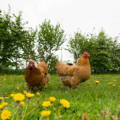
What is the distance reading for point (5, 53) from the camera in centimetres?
1698

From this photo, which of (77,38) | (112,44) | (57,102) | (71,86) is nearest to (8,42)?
(77,38)

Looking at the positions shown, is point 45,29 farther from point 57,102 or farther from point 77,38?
point 57,102

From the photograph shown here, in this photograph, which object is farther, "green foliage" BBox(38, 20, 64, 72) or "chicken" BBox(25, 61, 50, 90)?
"green foliage" BBox(38, 20, 64, 72)

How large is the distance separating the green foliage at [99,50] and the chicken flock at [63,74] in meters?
15.3

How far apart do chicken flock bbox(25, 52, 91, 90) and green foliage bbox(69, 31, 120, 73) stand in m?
15.3

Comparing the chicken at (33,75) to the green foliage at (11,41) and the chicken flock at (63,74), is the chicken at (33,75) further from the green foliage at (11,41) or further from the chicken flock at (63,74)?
the green foliage at (11,41)

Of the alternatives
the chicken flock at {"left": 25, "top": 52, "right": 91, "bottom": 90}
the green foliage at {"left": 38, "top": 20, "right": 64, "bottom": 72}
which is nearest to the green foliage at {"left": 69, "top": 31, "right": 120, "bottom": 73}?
the green foliage at {"left": 38, "top": 20, "right": 64, "bottom": 72}

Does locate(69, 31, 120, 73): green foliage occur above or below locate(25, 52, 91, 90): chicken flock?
above

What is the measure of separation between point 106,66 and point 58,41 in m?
4.88

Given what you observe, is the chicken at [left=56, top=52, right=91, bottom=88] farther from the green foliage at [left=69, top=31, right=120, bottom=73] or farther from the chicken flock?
the green foliage at [left=69, top=31, right=120, bottom=73]

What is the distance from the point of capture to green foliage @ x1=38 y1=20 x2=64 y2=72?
20.1 metres

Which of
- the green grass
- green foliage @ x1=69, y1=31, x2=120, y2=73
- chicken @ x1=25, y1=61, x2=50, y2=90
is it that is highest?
green foliage @ x1=69, y1=31, x2=120, y2=73

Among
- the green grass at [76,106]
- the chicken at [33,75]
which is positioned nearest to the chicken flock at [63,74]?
the chicken at [33,75]

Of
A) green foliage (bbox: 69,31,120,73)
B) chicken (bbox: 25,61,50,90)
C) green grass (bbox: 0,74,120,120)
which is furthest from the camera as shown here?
green foliage (bbox: 69,31,120,73)
